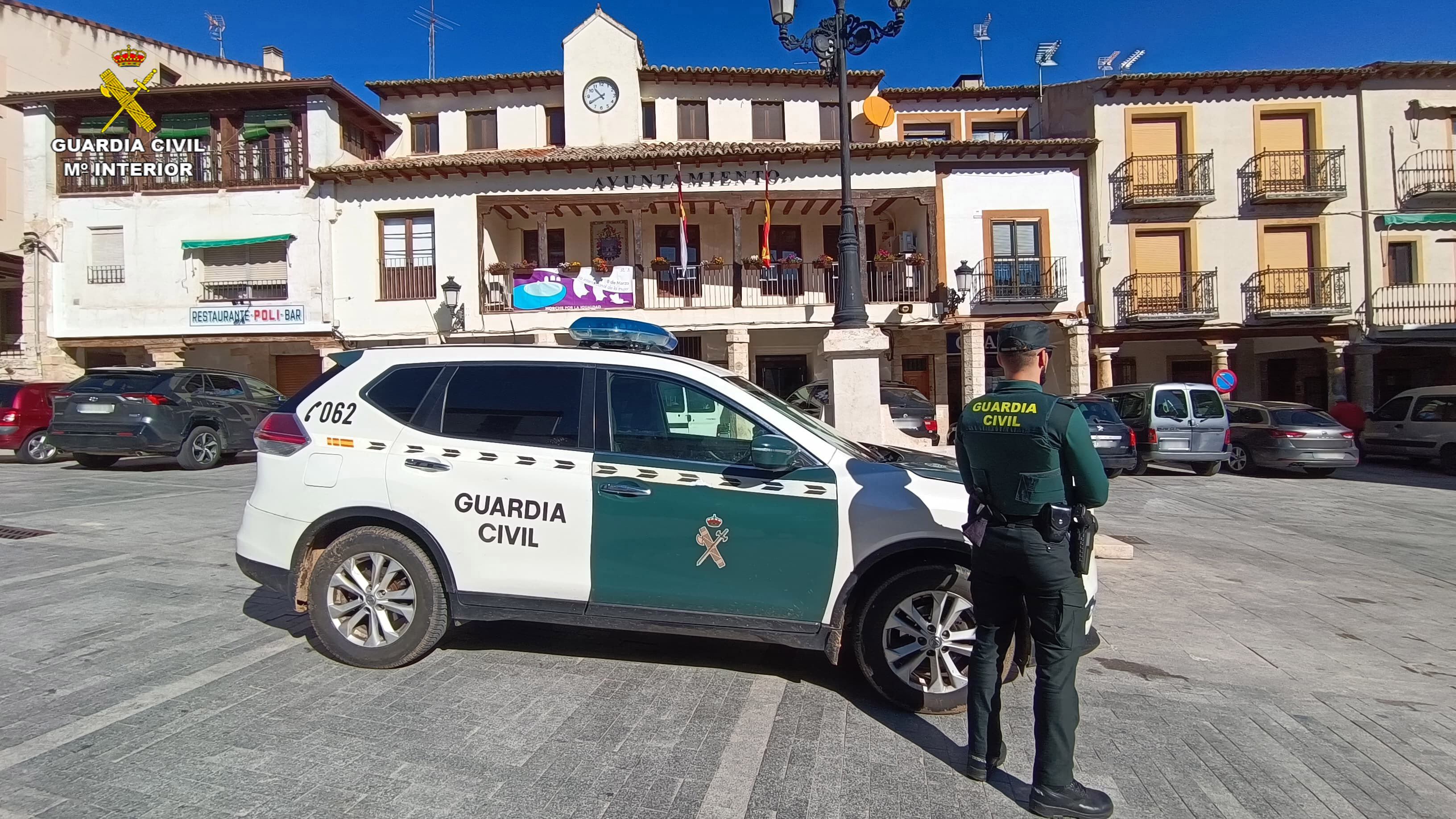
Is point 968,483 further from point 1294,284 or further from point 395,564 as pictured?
point 1294,284

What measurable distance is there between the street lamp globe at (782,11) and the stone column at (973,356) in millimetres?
11284

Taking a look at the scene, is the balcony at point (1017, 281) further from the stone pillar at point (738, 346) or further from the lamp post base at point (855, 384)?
the lamp post base at point (855, 384)

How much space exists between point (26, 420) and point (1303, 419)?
914 inches

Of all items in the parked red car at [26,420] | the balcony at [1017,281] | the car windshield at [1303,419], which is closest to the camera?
the parked red car at [26,420]

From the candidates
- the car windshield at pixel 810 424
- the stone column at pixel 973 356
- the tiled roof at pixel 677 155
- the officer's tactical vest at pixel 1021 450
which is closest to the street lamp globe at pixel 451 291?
the tiled roof at pixel 677 155

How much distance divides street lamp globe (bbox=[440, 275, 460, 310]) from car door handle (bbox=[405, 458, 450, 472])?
1652 cm

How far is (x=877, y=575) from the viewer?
3.47 meters

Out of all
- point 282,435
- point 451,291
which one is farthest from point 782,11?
point 451,291

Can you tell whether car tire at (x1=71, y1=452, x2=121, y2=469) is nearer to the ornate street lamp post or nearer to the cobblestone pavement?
the cobblestone pavement

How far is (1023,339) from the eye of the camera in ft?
9.43

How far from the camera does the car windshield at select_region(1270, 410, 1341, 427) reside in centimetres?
1288

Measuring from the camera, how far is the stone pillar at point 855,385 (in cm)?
888

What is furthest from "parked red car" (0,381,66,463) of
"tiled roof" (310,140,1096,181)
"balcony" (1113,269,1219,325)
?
"balcony" (1113,269,1219,325)

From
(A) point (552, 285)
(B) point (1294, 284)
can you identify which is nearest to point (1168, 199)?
(B) point (1294, 284)
